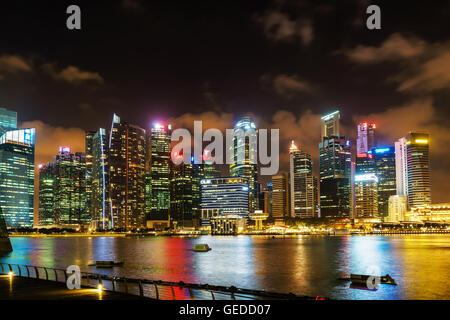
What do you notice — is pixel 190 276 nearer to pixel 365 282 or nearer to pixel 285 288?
pixel 285 288

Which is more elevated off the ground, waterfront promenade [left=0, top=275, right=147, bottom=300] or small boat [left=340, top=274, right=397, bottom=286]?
waterfront promenade [left=0, top=275, right=147, bottom=300]

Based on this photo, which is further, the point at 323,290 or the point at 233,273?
the point at 233,273

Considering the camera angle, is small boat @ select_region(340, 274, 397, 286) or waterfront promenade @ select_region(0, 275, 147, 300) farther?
small boat @ select_region(340, 274, 397, 286)

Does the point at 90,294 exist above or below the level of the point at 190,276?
above

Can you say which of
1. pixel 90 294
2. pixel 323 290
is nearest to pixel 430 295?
pixel 323 290

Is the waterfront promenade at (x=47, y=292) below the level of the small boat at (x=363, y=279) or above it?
above

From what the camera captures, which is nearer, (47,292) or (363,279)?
(47,292)

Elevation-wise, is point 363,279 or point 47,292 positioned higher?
point 47,292
